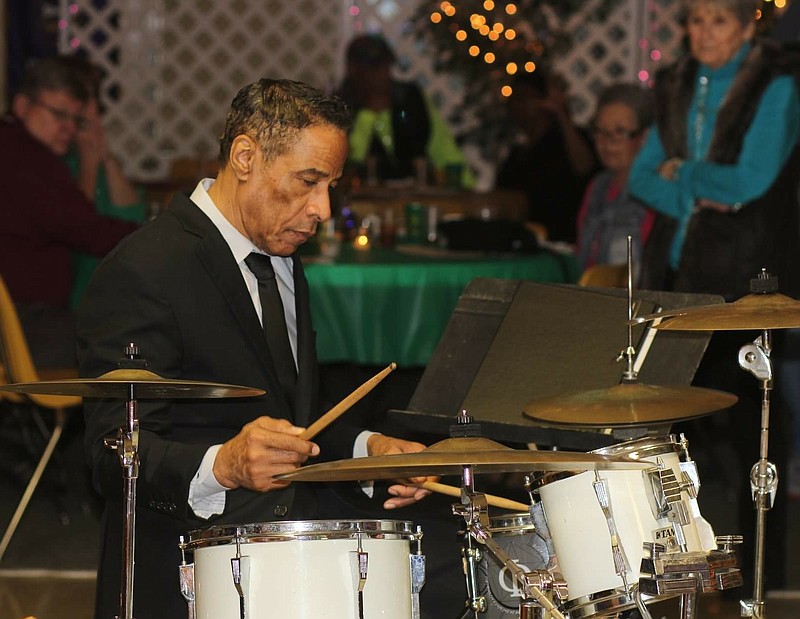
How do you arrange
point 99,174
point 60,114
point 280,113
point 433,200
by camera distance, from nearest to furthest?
1. point 280,113
2. point 60,114
3. point 99,174
4. point 433,200

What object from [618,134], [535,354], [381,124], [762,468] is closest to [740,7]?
[618,134]

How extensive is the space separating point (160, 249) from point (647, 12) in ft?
21.0

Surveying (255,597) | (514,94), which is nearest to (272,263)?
(255,597)

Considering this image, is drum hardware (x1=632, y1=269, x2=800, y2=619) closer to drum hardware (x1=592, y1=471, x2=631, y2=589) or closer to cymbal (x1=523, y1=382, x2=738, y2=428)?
cymbal (x1=523, y1=382, x2=738, y2=428)

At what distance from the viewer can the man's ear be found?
7.45 ft

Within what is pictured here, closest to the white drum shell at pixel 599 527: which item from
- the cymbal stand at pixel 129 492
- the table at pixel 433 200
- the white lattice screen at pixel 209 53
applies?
the cymbal stand at pixel 129 492

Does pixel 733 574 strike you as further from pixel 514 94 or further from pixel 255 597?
pixel 514 94

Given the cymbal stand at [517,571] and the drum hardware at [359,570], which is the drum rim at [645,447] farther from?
the drum hardware at [359,570]

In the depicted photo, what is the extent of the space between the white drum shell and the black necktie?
539mm

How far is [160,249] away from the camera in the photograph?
2.23 meters

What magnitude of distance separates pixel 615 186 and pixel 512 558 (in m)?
2.73

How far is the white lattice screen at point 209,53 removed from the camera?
8.19 m

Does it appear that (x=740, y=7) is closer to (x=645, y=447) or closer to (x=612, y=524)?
(x=645, y=447)

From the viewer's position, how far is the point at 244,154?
2279 millimetres
